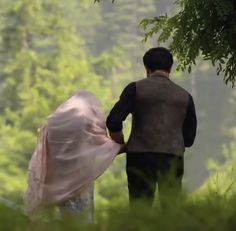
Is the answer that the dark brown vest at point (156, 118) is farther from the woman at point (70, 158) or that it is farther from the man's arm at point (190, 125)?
the woman at point (70, 158)

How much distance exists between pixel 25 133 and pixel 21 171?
1841 millimetres

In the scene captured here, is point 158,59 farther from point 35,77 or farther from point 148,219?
point 35,77

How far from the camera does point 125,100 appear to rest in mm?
4648

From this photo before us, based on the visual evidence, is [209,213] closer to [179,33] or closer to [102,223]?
[102,223]

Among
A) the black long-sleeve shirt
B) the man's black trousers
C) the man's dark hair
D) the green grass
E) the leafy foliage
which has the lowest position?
the man's black trousers

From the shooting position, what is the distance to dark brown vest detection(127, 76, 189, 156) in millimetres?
4688

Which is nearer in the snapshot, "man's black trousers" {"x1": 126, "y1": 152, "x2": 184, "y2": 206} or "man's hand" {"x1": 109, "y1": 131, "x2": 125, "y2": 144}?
"man's black trousers" {"x1": 126, "y1": 152, "x2": 184, "y2": 206}

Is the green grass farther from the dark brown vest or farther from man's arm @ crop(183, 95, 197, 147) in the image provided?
man's arm @ crop(183, 95, 197, 147)

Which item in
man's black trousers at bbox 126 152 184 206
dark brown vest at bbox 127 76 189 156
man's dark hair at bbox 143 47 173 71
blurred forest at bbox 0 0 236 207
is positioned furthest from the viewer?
blurred forest at bbox 0 0 236 207

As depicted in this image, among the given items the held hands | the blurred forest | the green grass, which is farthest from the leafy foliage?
the blurred forest

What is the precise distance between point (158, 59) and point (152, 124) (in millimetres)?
426

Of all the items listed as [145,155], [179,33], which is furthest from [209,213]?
[179,33]

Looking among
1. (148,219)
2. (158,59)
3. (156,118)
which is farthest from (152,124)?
(148,219)

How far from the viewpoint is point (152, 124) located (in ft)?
15.4
